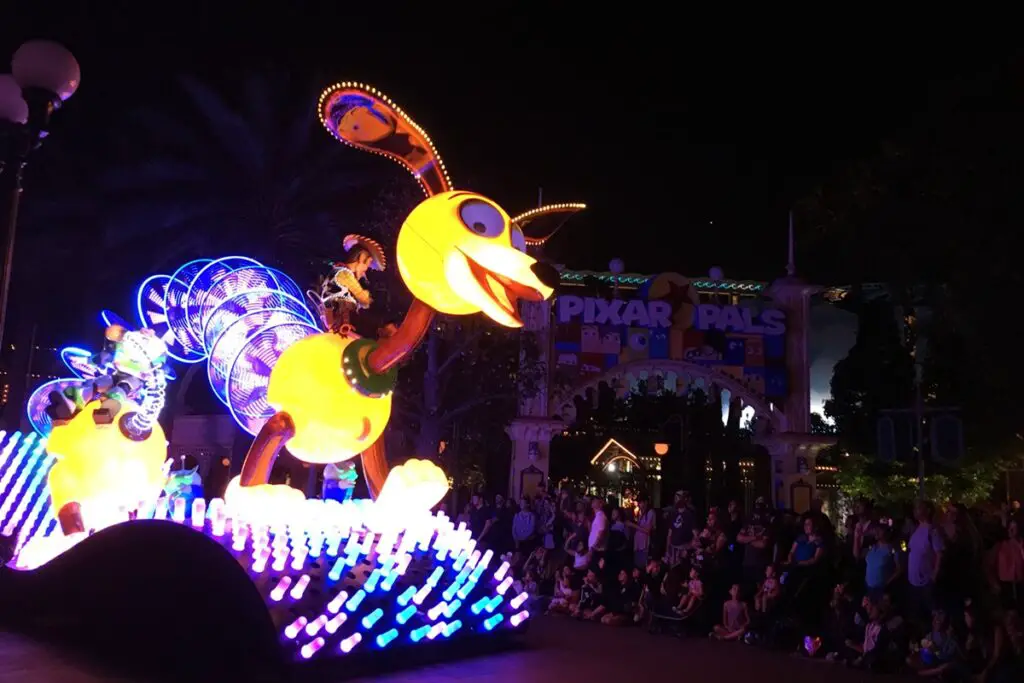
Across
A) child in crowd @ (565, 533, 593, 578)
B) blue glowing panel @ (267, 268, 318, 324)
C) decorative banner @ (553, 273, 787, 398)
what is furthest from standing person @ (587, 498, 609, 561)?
decorative banner @ (553, 273, 787, 398)

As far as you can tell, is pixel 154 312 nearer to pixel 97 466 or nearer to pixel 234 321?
pixel 234 321

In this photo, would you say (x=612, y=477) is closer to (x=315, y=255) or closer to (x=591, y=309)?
(x=591, y=309)

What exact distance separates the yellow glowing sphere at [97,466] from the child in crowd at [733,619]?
573cm

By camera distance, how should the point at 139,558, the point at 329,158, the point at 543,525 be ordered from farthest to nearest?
the point at 329,158 < the point at 543,525 < the point at 139,558

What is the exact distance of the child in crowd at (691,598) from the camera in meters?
9.75

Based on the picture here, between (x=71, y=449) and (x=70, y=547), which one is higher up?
(x=71, y=449)

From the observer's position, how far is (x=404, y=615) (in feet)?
23.0

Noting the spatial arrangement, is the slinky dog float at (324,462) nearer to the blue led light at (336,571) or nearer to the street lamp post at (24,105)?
the blue led light at (336,571)

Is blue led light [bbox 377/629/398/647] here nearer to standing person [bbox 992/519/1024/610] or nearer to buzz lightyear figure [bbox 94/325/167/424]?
buzz lightyear figure [bbox 94/325/167/424]

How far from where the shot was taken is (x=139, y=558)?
717 cm

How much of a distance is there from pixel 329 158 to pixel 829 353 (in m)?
14.0

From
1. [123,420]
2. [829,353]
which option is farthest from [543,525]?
[829,353]

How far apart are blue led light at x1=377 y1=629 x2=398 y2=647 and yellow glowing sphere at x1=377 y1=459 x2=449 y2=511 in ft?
3.15

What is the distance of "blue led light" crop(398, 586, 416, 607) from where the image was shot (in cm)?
704
